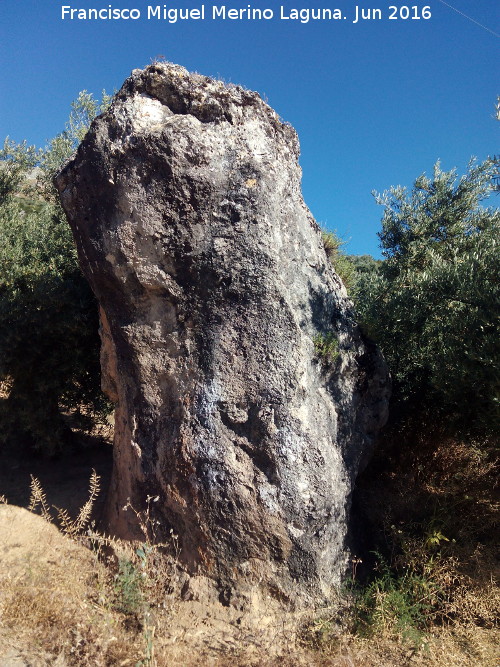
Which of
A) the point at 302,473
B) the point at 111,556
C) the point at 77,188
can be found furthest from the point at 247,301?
the point at 111,556

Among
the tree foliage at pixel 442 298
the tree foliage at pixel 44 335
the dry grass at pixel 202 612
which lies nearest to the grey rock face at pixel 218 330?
the dry grass at pixel 202 612

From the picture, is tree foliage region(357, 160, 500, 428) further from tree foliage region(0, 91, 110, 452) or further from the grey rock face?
tree foliage region(0, 91, 110, 452)

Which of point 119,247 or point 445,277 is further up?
point 445,277

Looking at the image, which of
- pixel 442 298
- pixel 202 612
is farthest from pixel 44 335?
pixel 442 298

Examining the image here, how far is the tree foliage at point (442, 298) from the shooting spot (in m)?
4.50

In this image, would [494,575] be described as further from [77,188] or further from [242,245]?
[77,188]

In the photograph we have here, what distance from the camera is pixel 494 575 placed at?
4316 mm

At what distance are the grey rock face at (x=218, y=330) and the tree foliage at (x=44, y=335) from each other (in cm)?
179

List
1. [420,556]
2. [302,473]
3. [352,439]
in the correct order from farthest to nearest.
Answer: [352,439], [420,556], [302,473]

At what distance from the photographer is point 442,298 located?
5.08 m

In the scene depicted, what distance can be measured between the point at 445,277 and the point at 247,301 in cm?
204

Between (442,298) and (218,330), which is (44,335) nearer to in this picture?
(218,330)

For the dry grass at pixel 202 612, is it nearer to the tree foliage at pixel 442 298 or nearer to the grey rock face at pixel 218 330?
the grey rock face at pixel 218 330

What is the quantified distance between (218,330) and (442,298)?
239 cm
